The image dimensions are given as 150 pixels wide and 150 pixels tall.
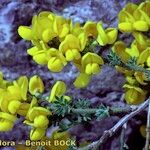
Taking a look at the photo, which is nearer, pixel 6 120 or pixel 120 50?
pixel 6 120

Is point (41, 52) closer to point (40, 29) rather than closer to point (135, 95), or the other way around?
point (40, 29)

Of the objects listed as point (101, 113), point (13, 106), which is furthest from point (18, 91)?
point (101, 113)

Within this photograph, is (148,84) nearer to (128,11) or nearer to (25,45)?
(128,11)

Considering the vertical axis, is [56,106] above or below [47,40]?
below

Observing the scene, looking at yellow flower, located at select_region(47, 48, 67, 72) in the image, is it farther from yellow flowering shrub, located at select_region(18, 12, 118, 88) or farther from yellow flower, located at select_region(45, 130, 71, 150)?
yellow flower, located at select_region(45, 130, 71, 150)

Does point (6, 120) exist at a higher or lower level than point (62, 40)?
lower

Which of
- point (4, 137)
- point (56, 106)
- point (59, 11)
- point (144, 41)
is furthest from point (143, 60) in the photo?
point (4, 137)

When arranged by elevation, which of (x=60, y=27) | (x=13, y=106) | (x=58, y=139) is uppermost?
(x=60, y=27)

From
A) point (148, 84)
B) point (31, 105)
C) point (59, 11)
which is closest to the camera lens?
point (31, 105)
